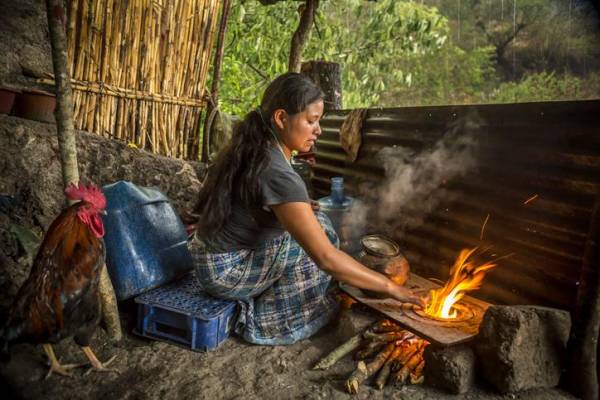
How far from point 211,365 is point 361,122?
10.7 feet

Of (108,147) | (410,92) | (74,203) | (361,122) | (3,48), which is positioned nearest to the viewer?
(74,203)

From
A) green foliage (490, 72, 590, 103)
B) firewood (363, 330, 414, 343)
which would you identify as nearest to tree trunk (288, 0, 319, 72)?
firewood (363, 330, 414, 343)

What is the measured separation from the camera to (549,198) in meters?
2.92

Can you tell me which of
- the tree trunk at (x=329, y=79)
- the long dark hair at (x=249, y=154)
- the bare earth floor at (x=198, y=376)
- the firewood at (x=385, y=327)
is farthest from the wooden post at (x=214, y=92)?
the firewood at (x=385, y=327)

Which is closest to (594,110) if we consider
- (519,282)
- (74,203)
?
(519,282)

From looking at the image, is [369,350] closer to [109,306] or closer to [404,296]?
[404,296]

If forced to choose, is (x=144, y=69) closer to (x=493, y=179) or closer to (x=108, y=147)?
(x=108, y=147)

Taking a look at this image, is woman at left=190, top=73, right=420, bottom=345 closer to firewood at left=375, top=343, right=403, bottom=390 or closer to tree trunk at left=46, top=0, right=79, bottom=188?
firewood at left=375, top=343, right=403, bottom=390

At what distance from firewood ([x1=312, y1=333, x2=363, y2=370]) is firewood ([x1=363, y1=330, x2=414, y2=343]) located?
0.08m

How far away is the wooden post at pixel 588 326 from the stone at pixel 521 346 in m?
0.09

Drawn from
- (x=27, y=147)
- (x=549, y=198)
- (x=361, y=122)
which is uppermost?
(x=361, y=122)

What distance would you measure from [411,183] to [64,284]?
125 inches

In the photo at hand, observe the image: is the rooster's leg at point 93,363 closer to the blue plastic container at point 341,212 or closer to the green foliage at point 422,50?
the blue plastic container at point 341,212

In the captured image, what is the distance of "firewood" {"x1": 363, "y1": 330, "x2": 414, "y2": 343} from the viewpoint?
113 inches
